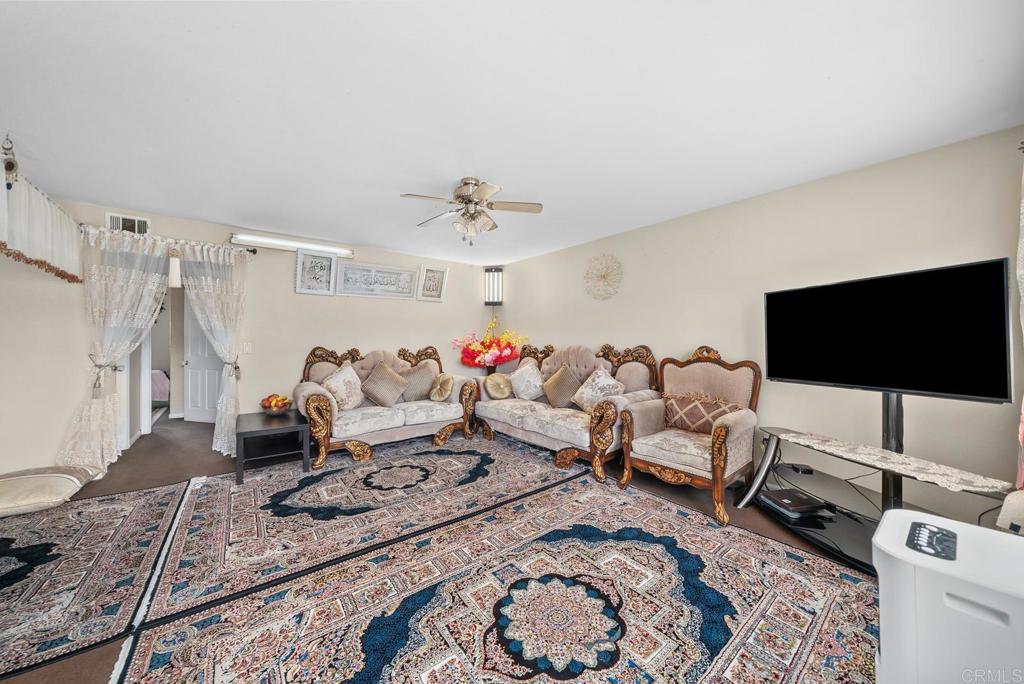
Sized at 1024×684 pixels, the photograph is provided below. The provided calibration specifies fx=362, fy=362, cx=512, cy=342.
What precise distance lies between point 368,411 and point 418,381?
2.83ft

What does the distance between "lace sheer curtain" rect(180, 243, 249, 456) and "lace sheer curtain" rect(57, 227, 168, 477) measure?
247 mm

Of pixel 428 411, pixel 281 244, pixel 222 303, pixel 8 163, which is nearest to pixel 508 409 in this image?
pixel 428 411

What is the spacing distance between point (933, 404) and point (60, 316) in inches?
264

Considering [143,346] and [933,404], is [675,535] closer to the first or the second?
[933,404]

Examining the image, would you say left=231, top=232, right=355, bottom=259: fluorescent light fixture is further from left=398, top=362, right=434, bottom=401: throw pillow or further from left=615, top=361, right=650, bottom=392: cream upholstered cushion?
left=615, top=361, right=650, bottom=392: cream upholstered cushion

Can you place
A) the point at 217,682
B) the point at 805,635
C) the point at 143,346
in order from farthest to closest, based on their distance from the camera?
1. the point at 143,346
2. the point at 805,635
3. the point at 217,682

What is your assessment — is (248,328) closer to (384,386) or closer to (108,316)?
(108,316)

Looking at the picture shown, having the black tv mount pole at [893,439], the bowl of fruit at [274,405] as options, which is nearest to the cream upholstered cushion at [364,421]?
the bowl of fruit at [274,405]

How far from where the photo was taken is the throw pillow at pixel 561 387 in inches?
163

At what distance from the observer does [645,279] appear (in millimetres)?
3965

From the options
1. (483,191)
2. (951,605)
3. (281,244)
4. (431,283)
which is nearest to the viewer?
(951,605)

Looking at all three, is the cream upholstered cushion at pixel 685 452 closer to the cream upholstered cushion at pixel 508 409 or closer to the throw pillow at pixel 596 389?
the throw pillow at pixel 596 389

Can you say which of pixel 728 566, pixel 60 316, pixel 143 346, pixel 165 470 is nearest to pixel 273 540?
pixel 165 470

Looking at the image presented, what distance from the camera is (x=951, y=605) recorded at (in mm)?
914
